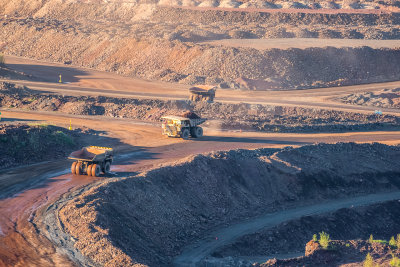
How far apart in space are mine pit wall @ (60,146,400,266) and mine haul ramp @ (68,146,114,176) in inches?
133

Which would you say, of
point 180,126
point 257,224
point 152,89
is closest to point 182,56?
point 152,89

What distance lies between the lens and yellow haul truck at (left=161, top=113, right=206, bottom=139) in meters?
45.7

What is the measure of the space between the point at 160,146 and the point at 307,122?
56.0ft

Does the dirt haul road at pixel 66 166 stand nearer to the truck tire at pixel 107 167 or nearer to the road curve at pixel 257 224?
the truck tire at pixel 107 167

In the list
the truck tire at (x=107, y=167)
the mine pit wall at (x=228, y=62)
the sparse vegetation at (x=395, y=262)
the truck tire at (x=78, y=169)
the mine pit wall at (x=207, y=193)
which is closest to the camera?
the mine pit wall at (x=207, y=193)

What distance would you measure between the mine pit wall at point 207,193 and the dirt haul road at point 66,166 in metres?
1.91

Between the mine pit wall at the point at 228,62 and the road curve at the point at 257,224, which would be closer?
the road curve at the point at 257,224

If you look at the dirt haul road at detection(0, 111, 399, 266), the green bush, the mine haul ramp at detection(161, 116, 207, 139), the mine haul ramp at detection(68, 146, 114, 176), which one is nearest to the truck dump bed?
the mine haul ramp at detection(68, 146, 114, 176)

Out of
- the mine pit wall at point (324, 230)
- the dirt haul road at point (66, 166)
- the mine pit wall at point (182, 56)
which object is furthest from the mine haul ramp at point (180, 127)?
the mine pit wall at point (182, 56)

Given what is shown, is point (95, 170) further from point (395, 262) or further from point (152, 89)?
point (152, 89)

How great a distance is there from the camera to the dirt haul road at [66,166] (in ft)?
78.1

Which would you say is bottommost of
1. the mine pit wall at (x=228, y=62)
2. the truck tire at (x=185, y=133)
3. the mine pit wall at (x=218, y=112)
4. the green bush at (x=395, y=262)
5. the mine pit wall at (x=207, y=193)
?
the green bush at (x=395, y=262)

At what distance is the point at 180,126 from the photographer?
45562 mm

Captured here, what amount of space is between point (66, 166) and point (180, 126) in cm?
1166
